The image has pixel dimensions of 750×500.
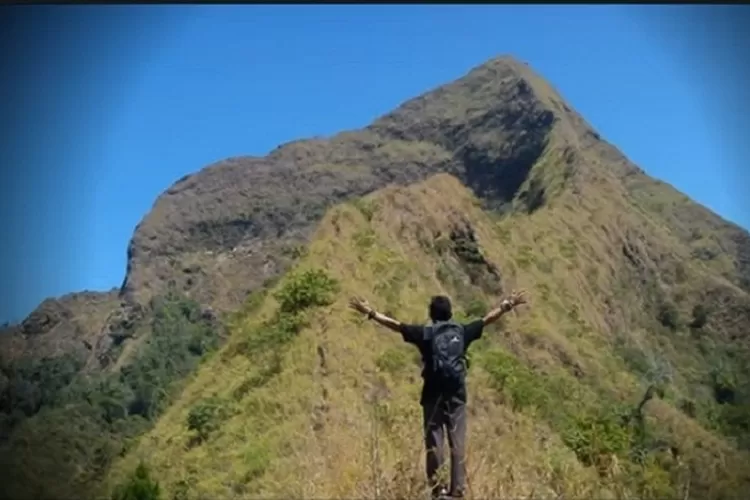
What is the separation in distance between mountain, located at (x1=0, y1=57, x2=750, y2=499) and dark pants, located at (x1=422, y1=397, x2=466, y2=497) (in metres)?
0.27

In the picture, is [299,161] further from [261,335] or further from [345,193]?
[261,335]

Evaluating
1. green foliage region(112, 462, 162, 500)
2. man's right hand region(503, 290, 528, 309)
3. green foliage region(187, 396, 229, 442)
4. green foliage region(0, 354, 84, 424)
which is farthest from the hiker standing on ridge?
green foliage region(187, 396, 229, 442)

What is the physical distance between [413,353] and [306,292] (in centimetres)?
168

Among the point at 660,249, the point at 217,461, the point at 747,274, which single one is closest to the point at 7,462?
the point at 217,461

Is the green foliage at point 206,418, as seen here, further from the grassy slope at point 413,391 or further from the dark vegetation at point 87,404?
the dark vegetation at point 87,404

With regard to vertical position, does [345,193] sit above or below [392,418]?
above

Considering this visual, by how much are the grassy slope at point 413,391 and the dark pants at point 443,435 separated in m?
0.25


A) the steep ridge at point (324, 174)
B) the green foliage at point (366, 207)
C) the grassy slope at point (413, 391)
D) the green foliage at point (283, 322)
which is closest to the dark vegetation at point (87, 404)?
the grassy slope at point (413, 391)

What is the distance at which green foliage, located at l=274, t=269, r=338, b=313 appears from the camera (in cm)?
1323

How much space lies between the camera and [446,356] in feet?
18.8

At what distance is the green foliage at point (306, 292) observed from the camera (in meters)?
13.2

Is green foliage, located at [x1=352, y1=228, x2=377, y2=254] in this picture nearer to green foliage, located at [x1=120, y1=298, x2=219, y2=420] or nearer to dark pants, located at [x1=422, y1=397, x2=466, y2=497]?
green foliage, located at [x1=120, y1=298, x2=219, y2=420]

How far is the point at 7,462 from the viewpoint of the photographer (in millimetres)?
8562

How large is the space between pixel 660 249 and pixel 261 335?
1280 inches
